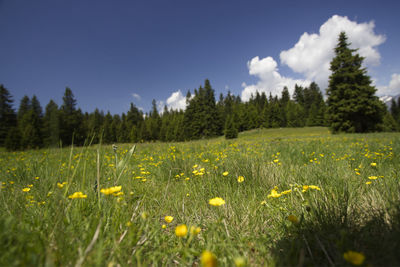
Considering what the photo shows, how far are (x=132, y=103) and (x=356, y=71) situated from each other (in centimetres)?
5454

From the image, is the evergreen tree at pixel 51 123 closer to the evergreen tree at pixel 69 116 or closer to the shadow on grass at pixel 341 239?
the evergreen tree at pixel 69 116

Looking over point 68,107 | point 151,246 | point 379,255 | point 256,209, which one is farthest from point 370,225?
point 68,107

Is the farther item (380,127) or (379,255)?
(380,127)

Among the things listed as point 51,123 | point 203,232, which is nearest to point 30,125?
point 51,123

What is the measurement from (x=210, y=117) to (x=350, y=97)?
24656 millimetres

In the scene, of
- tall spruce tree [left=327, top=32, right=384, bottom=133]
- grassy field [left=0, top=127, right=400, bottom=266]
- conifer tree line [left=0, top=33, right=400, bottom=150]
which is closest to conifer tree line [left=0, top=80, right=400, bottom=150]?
conifer tree line [left=0, top=33, right=400, bottom=150]

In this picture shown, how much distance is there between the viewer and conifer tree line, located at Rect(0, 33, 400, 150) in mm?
22016

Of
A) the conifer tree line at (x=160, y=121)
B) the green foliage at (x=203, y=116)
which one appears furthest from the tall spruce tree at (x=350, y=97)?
the green foliage at (x=203, y=116)

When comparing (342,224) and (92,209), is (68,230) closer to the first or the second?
(92,209)

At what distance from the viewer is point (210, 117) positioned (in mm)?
39000

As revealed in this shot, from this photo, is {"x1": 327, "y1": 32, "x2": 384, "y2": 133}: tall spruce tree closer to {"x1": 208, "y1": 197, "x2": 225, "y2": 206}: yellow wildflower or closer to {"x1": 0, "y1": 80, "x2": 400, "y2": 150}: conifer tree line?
{"x1": 0, "y1": 80, "x2": 400, "y2": 150}: conifer tree line

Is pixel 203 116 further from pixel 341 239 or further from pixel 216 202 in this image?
pixel 341 239

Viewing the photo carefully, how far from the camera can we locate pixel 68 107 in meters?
35.7

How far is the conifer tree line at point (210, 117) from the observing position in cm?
2202
